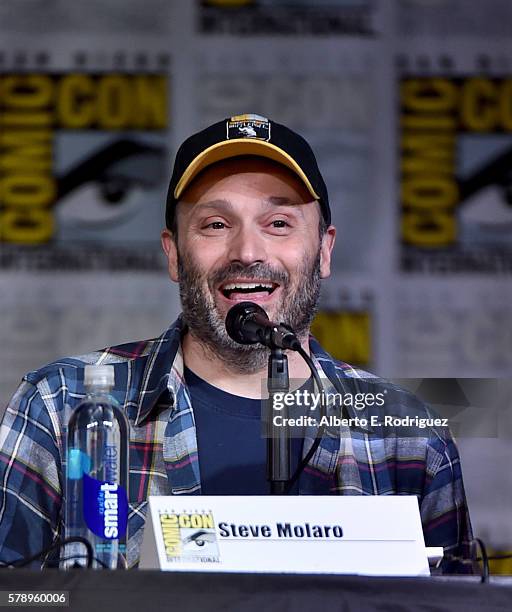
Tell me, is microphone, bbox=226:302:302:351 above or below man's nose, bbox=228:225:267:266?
below

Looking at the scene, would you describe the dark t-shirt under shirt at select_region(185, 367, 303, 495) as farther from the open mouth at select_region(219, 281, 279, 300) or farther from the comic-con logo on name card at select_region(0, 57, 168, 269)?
the comic-con logo on name card at select_region(0, 57, 168, 269)

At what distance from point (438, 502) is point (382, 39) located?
1.84 metres

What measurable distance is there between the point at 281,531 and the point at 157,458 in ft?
2.21

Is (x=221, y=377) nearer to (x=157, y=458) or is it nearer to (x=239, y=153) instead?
(x=157, y=458)

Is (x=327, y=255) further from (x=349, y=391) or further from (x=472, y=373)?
(x=472, y=373)

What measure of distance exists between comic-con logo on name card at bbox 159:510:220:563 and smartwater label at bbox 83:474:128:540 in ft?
0.44

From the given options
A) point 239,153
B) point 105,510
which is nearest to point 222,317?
point 239,153

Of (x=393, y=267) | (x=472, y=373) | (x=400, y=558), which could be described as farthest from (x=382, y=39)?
(x=400, y=558)

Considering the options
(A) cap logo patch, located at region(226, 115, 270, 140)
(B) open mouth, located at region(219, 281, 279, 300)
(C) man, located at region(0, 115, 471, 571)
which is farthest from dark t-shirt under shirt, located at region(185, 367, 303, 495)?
(A) cap logo patch, located at region(226, 115, 270, 140)

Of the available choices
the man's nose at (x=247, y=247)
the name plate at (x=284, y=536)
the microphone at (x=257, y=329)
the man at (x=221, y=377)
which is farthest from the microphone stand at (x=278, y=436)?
the man's nose at (x=247, y=247)

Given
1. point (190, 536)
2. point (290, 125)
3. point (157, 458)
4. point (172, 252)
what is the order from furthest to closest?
point (290, 125) < point (172, 252) < point (157, 458) < point (190, 536)

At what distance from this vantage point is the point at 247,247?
200 centimetres

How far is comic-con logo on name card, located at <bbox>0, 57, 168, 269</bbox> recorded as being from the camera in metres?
3.26

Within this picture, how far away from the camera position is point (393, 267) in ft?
10.7
